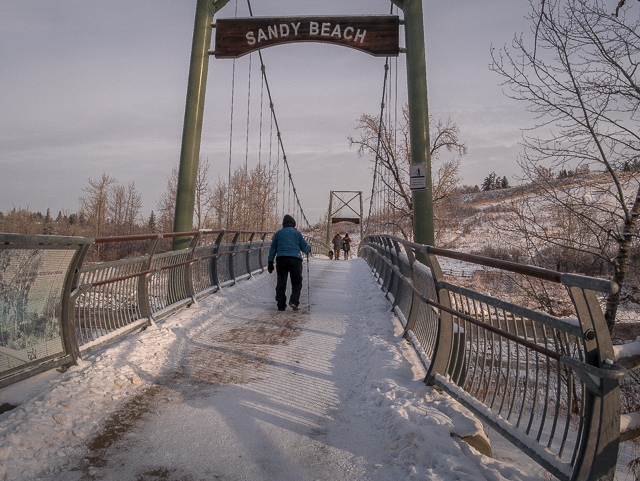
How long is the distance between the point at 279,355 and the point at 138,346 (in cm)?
142

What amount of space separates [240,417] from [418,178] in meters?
5.37

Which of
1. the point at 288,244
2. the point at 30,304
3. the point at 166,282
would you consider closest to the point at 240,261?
the point at 288,244

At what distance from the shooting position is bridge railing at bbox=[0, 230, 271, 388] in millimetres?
2896

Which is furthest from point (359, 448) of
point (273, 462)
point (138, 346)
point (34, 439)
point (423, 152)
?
point (423, 152)

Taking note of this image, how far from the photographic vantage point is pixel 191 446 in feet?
8.47

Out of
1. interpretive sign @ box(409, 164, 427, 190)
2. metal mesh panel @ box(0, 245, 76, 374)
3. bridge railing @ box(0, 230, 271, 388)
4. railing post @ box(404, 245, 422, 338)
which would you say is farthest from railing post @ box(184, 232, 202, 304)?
interpretive sign @ box(409, 164, 427, 190)

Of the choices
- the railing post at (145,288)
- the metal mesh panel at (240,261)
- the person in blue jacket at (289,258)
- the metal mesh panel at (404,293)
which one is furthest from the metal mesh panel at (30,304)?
the metal mesh panel at (240,261)

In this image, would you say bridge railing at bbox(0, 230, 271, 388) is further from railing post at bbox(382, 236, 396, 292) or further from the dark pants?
railing post at bbox(382, 236, 396, 292)

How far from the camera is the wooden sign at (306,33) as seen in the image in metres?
8.63

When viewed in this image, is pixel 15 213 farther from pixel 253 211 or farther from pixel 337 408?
pixel 337 408

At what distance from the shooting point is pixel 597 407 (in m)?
1.83

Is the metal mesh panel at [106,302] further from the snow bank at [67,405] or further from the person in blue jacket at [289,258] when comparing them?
the person in blue jacket at [289,258]

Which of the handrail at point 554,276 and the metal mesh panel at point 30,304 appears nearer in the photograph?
the handrail at point 554,276

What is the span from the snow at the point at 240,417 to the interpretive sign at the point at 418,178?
10.6ft
